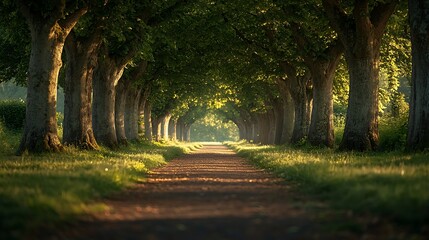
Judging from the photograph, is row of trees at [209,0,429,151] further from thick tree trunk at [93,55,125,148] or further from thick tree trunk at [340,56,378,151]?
thick tree trunk at [93,55,125,148]

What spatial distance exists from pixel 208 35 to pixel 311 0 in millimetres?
8862

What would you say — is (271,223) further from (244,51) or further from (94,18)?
(244,51)

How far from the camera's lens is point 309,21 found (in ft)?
84.3

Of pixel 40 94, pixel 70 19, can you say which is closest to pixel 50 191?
pixel 40 94

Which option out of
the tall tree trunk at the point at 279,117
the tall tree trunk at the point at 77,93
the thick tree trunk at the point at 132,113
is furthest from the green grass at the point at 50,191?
the tall tree trunk at the point at 279,117

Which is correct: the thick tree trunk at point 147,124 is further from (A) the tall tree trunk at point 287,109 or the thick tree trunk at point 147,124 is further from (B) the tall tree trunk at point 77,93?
(B) the tall tree trunk at point 77,93

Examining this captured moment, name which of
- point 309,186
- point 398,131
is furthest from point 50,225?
point 398,131

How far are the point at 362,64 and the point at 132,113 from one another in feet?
74.6

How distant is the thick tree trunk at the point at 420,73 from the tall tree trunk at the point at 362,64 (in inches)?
163

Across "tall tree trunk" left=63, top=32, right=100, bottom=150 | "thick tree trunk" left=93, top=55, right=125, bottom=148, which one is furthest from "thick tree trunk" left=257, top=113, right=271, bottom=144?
"tall tree trunk" left=63, top=32, right=100, bottom=150

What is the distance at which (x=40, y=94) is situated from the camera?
795 inches

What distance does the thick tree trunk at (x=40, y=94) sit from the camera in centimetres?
2000

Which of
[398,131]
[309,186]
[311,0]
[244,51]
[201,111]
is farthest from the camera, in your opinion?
[201,111]

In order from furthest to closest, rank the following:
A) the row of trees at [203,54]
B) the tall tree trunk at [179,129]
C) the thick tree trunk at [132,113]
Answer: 1. the tall tree trunk at [179,129]
2. the thick tree trunk at [132,113]
3. the row of trees at [203,54]
